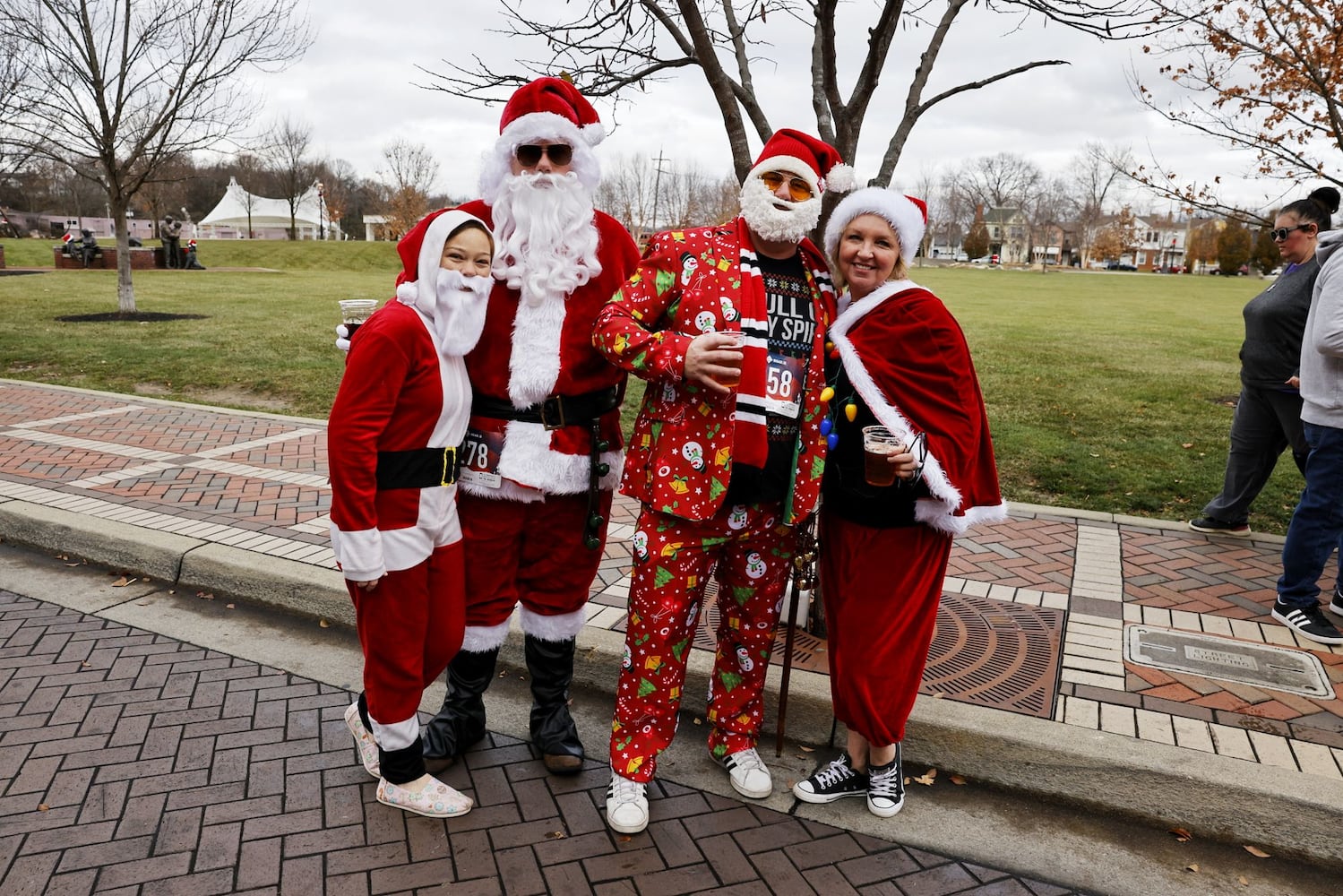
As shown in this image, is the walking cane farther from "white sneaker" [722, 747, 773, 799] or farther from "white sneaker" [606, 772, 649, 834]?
"white sneaker" [606, 772, 649, 834]

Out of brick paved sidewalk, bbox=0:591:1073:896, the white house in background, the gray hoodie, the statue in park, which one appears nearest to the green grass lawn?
the gray hoodie

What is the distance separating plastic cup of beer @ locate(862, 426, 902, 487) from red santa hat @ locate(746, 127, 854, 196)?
767 mm

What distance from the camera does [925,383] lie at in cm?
253

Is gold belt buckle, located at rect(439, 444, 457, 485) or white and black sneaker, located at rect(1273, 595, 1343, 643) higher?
gold belt buckle, located at rect(439, 444, 457, 485)

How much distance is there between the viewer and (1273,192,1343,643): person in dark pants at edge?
12.3 feet

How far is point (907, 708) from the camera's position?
2721 mm

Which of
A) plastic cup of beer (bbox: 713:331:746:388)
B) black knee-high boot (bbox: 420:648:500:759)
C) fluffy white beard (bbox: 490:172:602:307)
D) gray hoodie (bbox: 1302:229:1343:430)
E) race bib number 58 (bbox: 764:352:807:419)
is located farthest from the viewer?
gray hoodie (bbox: 1302:229:1343:430)

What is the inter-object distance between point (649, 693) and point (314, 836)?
1103mm

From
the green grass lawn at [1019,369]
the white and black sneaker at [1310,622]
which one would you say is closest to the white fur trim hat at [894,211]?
the white and black sneaker at [1310,622]

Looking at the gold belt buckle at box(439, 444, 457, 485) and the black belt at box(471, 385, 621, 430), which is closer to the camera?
the gold belt buckle at box(439, 444, 457, 485)

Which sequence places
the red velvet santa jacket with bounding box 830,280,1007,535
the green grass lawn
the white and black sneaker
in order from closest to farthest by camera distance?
the red velvet santa jacket with bounding box 830,280,1007,535, the white and black sneaker, the green grass lawn

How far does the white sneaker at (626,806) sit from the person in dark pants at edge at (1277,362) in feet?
12.7

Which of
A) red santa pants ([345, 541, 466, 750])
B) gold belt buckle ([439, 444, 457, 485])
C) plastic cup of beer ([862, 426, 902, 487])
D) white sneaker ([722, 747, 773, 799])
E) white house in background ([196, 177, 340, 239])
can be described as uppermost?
white house in background ([196, 177, 340, 239])

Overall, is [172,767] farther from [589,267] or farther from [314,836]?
[589,267]
